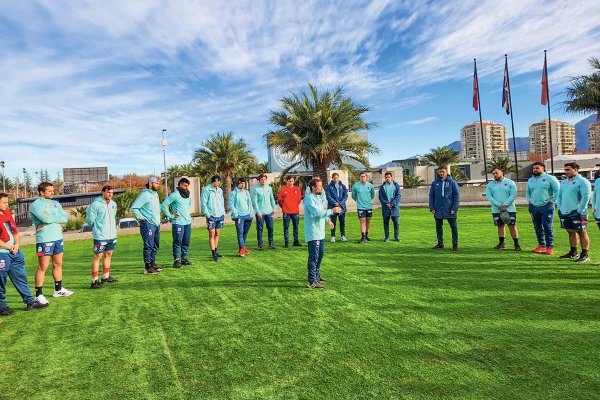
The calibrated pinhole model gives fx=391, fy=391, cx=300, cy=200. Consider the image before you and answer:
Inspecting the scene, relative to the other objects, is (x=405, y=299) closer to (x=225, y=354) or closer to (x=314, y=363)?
(x=314, y=363)

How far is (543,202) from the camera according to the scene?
322 inches

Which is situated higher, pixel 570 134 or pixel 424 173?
pixel 570 134

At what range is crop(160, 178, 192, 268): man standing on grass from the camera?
8.31 metres

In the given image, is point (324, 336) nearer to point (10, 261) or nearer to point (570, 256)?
point (10, 261)

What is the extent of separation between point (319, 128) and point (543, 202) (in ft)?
45.5

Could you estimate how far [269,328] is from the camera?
454 cm

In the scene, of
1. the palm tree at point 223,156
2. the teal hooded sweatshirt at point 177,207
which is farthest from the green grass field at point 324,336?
the palm tree at point 223,156

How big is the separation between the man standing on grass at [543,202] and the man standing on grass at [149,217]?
778cm

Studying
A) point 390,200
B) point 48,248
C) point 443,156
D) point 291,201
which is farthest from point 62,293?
point 443,156

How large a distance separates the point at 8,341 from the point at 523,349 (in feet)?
18.1

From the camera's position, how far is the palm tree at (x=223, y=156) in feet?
115

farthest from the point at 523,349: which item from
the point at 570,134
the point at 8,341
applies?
the point at 570,134

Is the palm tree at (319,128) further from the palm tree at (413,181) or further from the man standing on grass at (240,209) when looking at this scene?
the palm tree at (413,181)

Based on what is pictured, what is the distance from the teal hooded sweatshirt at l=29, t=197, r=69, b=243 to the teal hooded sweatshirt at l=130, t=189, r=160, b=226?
1.66 m
